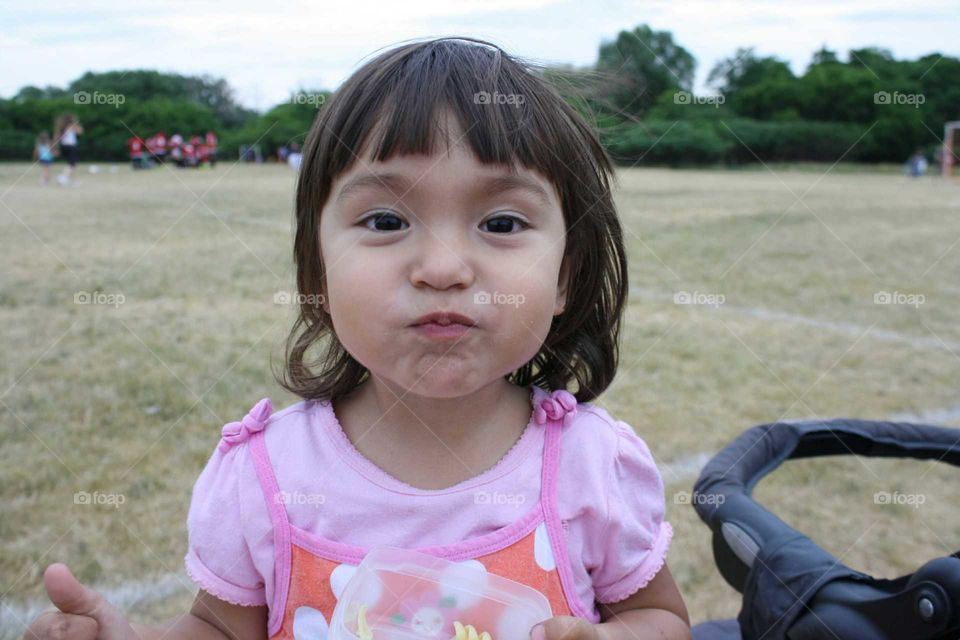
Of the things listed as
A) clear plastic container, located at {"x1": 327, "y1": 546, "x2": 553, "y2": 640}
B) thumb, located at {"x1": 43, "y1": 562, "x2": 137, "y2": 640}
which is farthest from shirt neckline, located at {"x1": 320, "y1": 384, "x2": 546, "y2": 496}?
thumb, located at {"x1": 43, "y1": 562, "x2": 137, "y2": 640}

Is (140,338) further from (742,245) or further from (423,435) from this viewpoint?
(742,245)

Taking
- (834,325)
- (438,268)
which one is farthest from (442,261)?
(834,325)

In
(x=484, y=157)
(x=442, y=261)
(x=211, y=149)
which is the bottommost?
(x=211, y=149)

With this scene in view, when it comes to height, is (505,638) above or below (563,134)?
below

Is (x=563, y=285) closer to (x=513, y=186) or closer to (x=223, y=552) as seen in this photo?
(x=513, y=186)

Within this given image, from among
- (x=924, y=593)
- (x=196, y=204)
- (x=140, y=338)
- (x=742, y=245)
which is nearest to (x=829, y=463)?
(x=924, y=593)

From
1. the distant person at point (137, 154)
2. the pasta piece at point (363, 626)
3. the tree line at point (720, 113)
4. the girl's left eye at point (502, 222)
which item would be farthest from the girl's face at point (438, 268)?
the distant person at point (137, 154)

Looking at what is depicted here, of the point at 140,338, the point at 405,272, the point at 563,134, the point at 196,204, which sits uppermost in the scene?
the point at 563,134

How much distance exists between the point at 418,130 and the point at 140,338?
9.30 feet

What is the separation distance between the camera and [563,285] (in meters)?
1.25

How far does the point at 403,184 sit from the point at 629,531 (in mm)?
551

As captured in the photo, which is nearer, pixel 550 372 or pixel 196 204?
pixel 550 372

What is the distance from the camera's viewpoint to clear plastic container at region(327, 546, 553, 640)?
0.95m

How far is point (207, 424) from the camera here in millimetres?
2543
